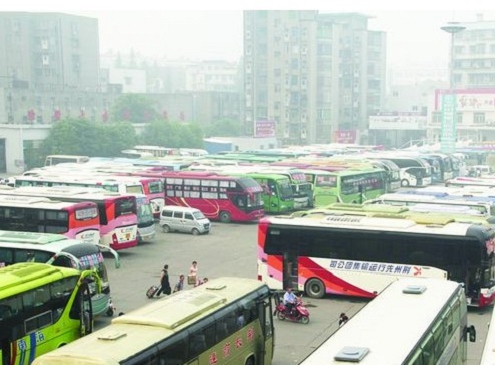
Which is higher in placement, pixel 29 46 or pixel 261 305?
pixel 29 46

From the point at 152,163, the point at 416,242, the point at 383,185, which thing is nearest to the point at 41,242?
the point at 416,242

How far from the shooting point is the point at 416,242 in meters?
19.0

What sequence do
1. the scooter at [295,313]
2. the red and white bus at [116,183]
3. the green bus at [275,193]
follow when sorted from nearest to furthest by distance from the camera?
the scooter at [295,313], the red and white bus at [116,183], the green bus at [275,193]

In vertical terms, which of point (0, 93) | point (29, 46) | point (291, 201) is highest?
point (29, 46)

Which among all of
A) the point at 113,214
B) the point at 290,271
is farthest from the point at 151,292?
the point at 113,214

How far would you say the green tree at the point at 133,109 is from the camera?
278ft

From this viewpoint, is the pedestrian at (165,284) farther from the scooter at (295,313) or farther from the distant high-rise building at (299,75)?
the distant high-rise building at (299,75)

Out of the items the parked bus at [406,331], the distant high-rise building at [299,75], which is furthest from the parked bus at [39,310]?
the distant high-rise building at [299,75]

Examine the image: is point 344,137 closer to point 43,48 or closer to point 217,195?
point 43,48

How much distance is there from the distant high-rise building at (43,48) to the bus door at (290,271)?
65273 mm

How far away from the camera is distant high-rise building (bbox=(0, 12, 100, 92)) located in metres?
83.6

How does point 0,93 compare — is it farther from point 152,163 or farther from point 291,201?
point 291,201

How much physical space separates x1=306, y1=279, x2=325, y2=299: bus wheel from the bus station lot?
205mm

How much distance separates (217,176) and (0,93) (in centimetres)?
4414
